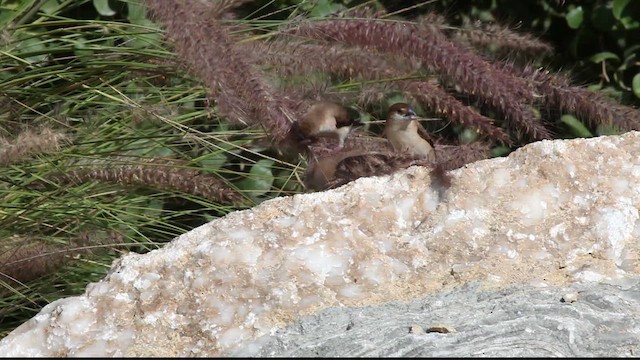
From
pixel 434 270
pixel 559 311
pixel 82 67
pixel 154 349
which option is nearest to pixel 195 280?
pixel 154 349

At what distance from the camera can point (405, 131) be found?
7.44 feet

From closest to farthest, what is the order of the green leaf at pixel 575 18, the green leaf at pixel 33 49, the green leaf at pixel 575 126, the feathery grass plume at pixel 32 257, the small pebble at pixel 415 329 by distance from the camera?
the small pebble at pixel 415 329, the feathery grass plume at pixel 32 257, the green leaf at pixel 33 49, the green leaf at pixel 575 126, the green leaf at pixel 575 18

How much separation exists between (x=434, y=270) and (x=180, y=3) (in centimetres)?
65

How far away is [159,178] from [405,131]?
0.52 meters

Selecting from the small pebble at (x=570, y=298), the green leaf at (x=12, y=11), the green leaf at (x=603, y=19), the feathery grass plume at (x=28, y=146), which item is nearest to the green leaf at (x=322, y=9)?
the green leaf at (x=12, y=11)

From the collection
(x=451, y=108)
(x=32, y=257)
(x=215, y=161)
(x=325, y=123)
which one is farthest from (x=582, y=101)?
(x=32, y=257)

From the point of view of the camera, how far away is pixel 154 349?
4.11 ft

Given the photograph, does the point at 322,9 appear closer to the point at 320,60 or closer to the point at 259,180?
the point at 259,180

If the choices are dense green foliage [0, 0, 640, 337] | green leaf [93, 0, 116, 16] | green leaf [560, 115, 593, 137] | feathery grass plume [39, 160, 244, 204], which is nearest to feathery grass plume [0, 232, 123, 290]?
dense green foliage [0, 0, 640, 337]

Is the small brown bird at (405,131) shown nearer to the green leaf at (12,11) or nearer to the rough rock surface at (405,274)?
the rough rock surface at (405,274)

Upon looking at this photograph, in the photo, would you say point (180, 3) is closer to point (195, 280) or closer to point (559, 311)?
point (195, 280)

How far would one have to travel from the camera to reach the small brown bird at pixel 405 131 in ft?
6.81

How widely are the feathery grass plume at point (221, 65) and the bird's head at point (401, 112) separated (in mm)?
619

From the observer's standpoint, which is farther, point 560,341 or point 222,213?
point 222,213
